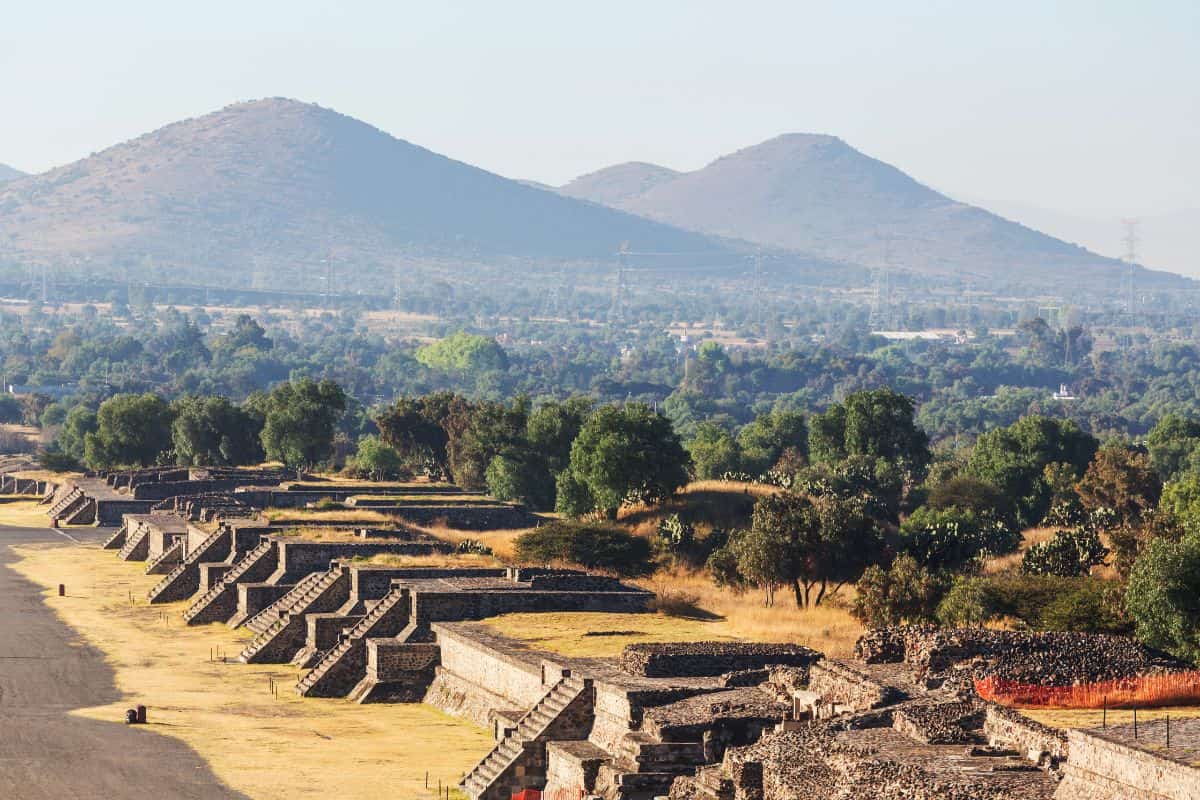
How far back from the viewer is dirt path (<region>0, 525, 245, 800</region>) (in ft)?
154

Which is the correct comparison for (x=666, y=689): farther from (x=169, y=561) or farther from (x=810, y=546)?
(x=169, y=561)

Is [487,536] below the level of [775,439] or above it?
below

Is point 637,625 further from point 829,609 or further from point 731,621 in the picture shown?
point 829,609

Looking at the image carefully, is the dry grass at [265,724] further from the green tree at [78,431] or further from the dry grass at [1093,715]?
the green tree at [78,431]

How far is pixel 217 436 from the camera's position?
129 metres

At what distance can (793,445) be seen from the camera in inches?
5167

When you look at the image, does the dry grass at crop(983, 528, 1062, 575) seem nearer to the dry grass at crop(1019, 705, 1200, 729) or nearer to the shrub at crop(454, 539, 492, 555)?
the shrub at crop(454, 539, 492, 555)

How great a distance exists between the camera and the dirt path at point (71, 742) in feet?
154

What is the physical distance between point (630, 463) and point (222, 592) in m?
22.8

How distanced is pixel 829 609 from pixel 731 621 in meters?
6.87

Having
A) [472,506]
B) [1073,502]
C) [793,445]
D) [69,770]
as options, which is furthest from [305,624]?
[793,445]

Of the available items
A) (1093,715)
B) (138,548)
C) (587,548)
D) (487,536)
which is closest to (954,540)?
(587,548)

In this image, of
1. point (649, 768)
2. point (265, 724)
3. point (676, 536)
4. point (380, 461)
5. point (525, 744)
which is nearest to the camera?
point (649, 768)

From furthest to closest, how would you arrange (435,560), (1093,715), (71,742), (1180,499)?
(1180,499)
(435,560)
(71,742)
(1093,715)
